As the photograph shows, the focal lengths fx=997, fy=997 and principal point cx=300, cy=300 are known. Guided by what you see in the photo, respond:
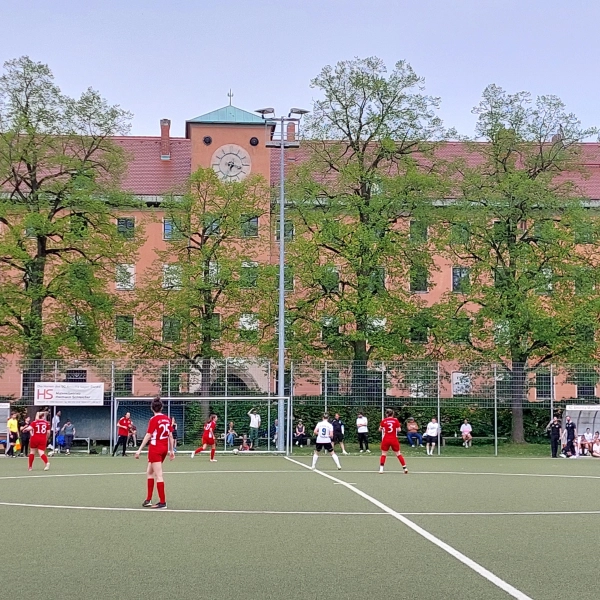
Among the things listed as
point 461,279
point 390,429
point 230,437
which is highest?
point 461,279

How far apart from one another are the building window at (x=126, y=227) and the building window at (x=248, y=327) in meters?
6.83

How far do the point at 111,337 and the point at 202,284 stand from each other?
5.13 meters

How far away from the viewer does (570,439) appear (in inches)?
1590

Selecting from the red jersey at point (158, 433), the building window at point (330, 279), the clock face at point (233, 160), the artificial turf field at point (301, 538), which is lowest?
the artificial turf field at point (301, 538)

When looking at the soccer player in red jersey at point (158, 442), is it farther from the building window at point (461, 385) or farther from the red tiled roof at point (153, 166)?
the red tiled roof at point (153, 166)

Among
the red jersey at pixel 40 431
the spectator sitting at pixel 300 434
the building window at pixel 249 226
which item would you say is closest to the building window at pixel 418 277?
the building window at pixel 249 226

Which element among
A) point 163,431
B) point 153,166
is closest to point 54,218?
point 153,166

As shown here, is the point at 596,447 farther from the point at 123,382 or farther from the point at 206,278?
the point at 206,278

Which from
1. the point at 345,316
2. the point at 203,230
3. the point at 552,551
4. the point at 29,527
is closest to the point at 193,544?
the point at 29,527

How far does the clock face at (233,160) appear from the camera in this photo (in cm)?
6356

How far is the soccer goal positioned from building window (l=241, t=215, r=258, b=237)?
10.8 meters

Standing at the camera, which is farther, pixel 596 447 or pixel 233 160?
pixel 233 160

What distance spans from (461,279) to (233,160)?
821 inches

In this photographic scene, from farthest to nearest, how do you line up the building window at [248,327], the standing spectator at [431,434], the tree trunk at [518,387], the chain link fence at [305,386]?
the building window at [248,327]
the chain link fence at [305,386]
the tree trunk at [518,387]
the standing spectator at [431,434]
